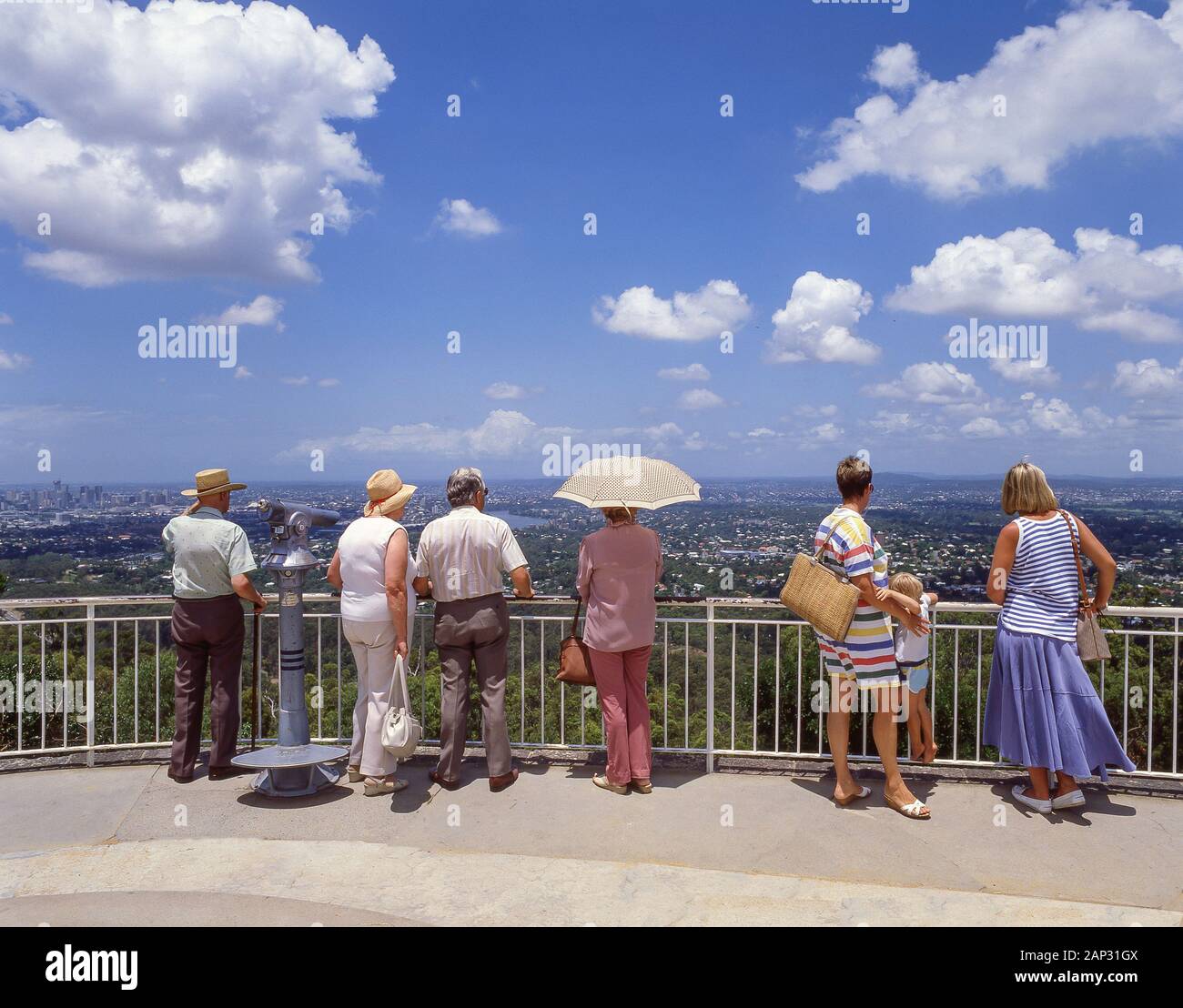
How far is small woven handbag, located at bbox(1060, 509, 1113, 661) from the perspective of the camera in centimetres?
454

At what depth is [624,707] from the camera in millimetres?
5102

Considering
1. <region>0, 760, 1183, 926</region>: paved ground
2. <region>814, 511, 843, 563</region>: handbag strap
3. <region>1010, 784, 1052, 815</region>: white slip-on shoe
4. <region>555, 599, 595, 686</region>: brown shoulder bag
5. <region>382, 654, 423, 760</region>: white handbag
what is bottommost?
<region>0, 760, 1183, 926</region>: paved ground

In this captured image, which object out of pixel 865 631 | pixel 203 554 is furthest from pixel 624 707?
pixel 203 554

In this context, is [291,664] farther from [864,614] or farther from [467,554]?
[864,614]

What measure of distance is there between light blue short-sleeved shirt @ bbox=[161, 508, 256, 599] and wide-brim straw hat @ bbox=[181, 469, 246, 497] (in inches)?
7.3

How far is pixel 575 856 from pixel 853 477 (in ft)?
8.38

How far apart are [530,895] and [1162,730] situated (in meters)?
12.9

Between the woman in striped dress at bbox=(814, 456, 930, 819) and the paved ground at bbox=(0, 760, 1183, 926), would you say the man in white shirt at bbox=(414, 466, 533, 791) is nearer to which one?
the paved ground at bbox=(0, 760, 1183, 926)

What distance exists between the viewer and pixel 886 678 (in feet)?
14.7

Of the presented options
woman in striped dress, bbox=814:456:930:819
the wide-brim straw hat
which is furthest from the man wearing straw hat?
woman in striped dress, bbox=814:456:930:819

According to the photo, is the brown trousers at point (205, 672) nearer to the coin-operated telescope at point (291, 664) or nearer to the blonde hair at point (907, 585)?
the coin-operated telescope at point (291, 664)

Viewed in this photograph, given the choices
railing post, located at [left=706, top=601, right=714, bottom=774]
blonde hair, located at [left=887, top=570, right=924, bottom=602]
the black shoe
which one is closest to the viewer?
the black shoe
